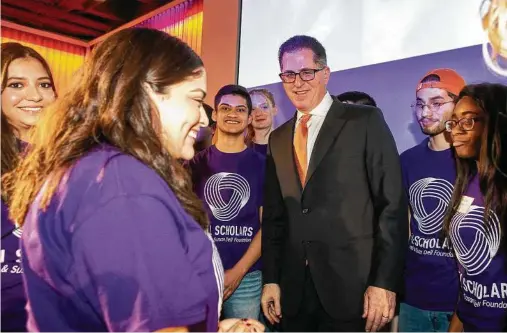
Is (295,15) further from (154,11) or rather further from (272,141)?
(154,11)

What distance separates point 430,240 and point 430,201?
0.69 feet

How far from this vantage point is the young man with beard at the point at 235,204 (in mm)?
2494

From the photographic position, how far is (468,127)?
2.05 metres

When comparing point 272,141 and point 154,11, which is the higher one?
point 154,11

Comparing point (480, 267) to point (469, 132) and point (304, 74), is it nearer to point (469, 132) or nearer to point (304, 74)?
point (469, 132)

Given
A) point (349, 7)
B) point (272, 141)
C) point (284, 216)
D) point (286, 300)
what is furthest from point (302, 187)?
point (349, 7)

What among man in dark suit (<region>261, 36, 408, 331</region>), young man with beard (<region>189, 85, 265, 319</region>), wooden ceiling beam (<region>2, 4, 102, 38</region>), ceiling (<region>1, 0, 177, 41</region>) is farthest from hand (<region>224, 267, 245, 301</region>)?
wooden ceiling beam (<region>2, 4, 102, 38</region>)

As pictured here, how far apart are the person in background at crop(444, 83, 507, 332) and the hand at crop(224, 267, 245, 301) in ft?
3.81

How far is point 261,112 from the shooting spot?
367 centimetres

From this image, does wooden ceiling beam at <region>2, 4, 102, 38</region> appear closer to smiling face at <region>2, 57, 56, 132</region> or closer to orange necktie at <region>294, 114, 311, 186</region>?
smiling face at <region>2, 57, 56, 132</region>

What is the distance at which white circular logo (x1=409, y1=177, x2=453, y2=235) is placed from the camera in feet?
7.10

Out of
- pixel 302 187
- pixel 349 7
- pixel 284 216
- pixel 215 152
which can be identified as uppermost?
pixel 349 7

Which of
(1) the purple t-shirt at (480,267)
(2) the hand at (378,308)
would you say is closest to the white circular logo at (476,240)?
(1) the purple t-shirt at (480,267)

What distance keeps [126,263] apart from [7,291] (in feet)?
3.15
